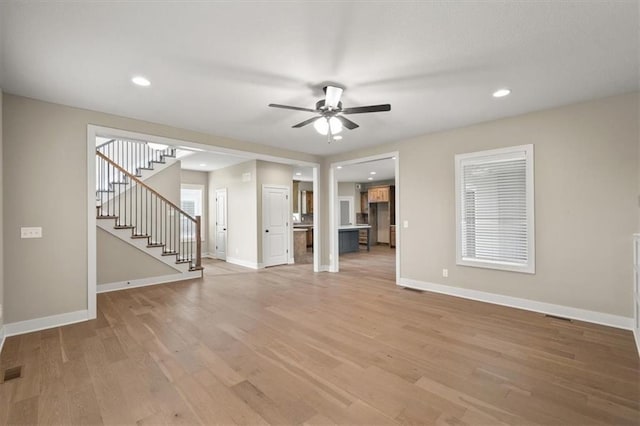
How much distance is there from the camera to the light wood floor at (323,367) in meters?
1.91

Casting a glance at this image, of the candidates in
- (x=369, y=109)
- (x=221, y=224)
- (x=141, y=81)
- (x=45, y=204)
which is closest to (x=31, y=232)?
(x=45, y=204)

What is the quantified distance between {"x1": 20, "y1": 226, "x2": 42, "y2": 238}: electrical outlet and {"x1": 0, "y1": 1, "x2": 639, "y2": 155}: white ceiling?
154 centimetres

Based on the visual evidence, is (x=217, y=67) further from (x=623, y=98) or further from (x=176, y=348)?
(x=623, y=98)

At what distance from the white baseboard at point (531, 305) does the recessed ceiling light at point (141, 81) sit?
4837 mm

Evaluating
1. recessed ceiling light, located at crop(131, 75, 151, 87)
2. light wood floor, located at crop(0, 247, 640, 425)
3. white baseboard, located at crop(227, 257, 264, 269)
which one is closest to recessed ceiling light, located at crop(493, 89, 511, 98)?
light wood floor, located at crop(0, 247, 640, 425)

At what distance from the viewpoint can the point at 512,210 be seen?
4.08 m

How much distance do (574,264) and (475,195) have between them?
58.3 inches

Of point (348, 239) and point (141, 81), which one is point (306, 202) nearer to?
point (348, 239)

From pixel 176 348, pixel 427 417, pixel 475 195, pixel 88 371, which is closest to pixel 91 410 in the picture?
pixel 88 371

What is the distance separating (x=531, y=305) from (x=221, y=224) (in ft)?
24.5

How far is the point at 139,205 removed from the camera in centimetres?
608

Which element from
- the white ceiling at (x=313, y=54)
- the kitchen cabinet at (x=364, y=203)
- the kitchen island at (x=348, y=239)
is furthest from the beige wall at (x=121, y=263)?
the kitchen cabinet at (x=364, y=203)

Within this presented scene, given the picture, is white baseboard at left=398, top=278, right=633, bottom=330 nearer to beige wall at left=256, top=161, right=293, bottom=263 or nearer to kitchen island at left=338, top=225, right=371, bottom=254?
beige wall at left=256, top=161, right=293, bottom=263

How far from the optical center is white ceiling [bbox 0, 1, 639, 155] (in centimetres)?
194
